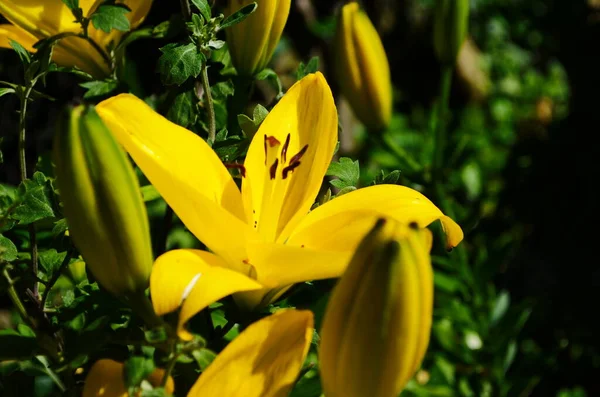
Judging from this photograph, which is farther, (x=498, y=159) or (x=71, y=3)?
(x=498, y=159)

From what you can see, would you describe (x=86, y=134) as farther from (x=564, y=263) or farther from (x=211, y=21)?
(x=564, y=263)

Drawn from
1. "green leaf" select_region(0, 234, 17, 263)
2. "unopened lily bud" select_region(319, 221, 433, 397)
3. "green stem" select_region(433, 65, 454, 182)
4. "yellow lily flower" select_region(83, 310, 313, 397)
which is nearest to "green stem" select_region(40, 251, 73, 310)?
"green leaf" select_region(0, 234, 17, 263)

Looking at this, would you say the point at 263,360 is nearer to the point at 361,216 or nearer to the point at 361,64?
the point at 361,216

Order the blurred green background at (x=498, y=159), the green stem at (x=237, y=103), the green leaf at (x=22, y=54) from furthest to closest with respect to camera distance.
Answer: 1. the blurred green background at (x=498, y=159)
2. the green stem at (x=237, y=103)
3. the green leaf at (x=22, y=54)

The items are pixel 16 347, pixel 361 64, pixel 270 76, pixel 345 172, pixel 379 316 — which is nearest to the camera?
pixel 379 316

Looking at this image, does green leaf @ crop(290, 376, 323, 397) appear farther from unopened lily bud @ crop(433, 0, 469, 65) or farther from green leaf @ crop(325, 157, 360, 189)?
unopened lily bud @ crop(433, 0, 469, 65)

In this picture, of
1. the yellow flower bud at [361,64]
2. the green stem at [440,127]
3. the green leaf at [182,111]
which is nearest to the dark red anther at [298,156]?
the green leaf at [182,111]

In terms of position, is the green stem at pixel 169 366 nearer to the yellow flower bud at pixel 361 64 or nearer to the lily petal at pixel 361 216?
the lily petal at pixel 361 216

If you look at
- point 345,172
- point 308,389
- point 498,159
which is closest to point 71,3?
point 345,172
